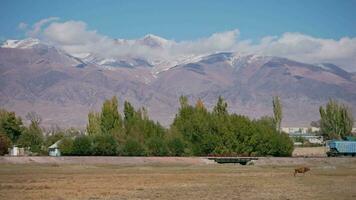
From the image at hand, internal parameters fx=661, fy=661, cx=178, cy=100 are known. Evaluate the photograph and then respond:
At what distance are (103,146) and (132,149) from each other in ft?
15.4

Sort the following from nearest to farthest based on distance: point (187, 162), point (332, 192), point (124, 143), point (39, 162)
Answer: point (332, 192) < point (39, 162) < point (187, 162) < point (124, 143)

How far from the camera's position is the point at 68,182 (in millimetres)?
49969

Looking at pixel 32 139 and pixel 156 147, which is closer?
pixel 156 147

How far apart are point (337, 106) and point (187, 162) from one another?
72909mm

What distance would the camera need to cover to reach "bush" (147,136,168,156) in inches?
4145

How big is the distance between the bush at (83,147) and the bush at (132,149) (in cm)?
557

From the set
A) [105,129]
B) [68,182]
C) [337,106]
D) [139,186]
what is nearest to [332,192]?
[139,186]

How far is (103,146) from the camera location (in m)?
101

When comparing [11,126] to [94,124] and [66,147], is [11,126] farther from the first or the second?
[66,147]

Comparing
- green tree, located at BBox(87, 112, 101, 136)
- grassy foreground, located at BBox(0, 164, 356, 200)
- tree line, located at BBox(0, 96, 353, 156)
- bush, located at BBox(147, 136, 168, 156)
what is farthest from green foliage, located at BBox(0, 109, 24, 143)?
grassy foreground, located at BBox(0, 164, 356, 200)

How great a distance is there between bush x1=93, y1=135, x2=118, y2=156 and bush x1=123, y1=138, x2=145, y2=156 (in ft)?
6.94

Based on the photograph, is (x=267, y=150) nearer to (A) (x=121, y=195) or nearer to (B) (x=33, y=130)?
(B) (x=33, y=130)

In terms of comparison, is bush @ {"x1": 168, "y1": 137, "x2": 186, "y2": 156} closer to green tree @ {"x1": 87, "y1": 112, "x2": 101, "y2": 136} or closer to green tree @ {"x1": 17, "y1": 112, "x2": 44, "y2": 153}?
green tree @ {"x1": 87, "y1": 112, "x2": 101, "y2": 136}

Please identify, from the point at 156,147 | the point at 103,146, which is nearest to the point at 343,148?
the point at 156,147
